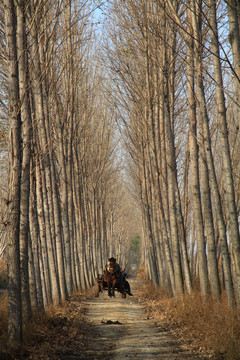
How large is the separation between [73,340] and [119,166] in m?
26.9

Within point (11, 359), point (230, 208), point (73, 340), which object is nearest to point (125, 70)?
point (230, 208)

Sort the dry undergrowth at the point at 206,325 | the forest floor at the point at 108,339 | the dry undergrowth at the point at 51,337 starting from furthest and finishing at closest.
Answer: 1. the forest floor at the point at 108,339
2. the dry undergrowth at the point at 51,337
3. the dry undergrowth at the point at 206,325

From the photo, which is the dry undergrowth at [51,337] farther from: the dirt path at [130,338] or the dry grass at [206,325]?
the dry grass at [206,325]

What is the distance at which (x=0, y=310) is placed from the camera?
9.12 m

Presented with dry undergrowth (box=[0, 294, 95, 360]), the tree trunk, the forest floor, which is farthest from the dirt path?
the tree trunk

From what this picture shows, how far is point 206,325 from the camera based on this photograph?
802 cm

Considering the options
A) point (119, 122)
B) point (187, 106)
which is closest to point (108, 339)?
point (187, 106)

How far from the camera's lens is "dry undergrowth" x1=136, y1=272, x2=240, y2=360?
255 inches

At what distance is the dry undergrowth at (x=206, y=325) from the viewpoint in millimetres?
6465

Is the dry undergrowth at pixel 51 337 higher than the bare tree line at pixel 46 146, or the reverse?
the bare tree line at pixel 46 146

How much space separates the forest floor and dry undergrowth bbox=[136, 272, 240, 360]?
14cm

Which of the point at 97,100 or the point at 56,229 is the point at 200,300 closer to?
the point at 56,229

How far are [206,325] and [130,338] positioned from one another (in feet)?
5.11

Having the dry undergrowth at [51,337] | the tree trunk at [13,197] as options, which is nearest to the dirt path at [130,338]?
the dry undergrowth at [51,337]
